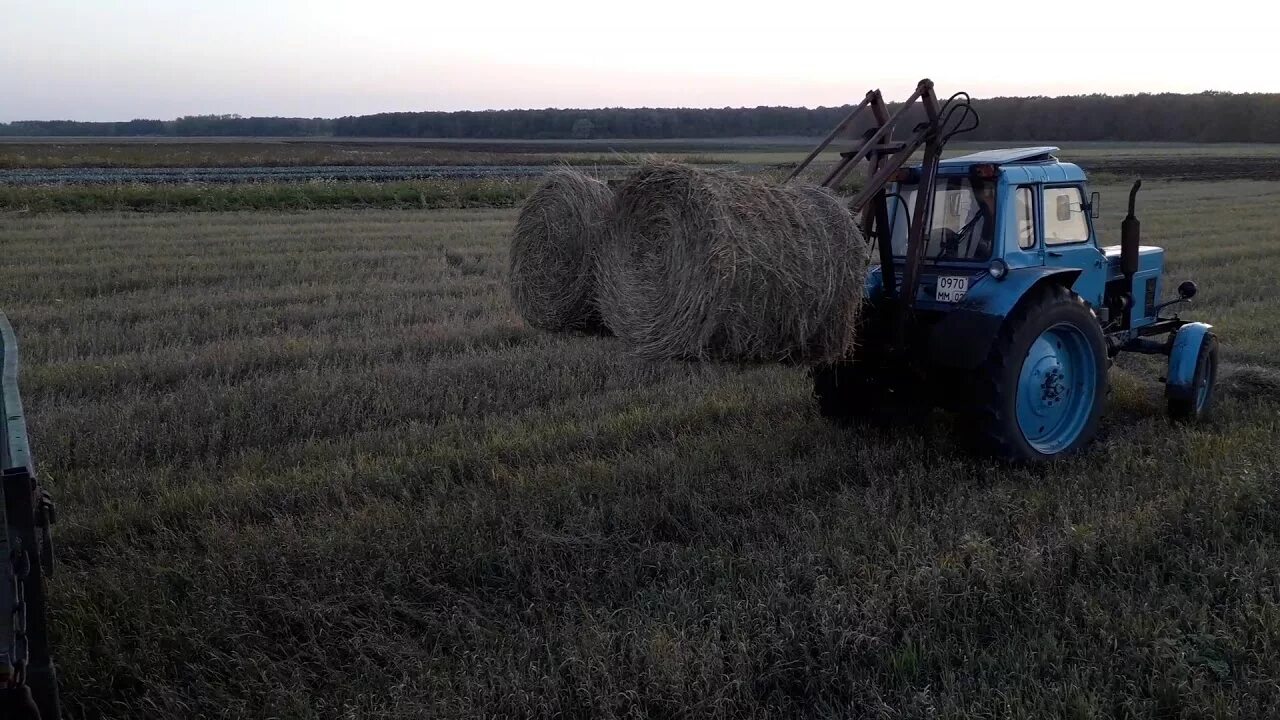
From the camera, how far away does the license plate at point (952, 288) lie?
5.74 m

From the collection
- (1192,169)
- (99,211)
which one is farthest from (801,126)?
(99,211)

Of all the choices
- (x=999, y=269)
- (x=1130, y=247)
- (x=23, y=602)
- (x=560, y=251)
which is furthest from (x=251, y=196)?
(x=23, y=602)

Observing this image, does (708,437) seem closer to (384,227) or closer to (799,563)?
(799,563)

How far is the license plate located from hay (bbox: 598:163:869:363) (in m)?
1.09

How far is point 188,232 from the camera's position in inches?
683

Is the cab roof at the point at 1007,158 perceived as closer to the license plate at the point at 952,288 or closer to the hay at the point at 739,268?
the license plate at the point at 952,288

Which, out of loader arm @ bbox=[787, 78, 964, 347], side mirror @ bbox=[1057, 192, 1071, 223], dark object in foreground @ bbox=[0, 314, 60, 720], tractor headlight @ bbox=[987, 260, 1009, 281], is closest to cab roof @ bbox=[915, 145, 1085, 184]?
side mirror @ bbox=[1057, 192, 1071, 223]

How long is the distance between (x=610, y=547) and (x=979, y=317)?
2.40m

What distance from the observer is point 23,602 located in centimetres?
253

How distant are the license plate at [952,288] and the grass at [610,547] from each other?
0.98 m

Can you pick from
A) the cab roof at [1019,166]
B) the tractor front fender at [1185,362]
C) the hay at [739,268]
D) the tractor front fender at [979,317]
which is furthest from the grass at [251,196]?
the tractor front fender at [1185,362]

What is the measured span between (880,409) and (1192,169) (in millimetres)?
44504

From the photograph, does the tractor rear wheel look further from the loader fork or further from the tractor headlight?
the loader fork

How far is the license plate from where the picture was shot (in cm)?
574
